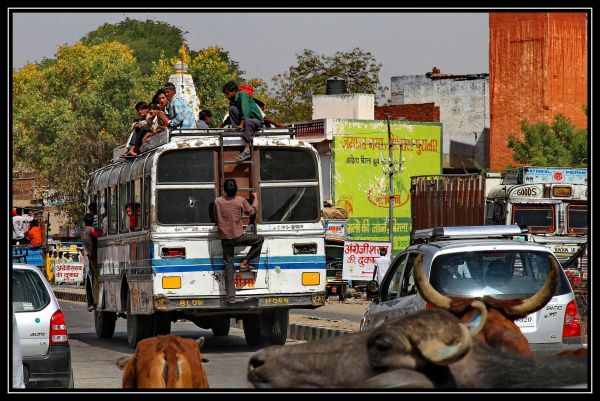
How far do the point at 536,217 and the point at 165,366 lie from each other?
933 inches

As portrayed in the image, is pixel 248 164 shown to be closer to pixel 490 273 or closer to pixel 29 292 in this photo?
pixel 29 292

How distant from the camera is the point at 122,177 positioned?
2139cm

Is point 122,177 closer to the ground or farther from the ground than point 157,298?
farther from the ground

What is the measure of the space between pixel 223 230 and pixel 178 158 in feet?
4.08

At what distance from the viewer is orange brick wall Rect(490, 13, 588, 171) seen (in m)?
60.2

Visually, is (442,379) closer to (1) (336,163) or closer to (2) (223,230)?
(2) (223,230)

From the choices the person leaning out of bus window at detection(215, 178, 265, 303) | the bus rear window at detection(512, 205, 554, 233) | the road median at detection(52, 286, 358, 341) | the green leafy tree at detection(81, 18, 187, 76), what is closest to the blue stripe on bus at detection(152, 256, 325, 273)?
the person leaning out of bus window at detection(215, 178, 265, 303)

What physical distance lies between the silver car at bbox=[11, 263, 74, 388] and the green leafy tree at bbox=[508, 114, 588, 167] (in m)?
44.2

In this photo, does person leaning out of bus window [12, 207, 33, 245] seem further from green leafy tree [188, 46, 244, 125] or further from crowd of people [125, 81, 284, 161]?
green leafy tree [188, 46, 244, 125]

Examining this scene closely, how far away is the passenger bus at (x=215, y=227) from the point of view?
1883 cm


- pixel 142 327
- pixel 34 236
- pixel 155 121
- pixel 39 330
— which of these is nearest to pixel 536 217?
pixel 34 236

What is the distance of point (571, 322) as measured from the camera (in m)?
12.9
